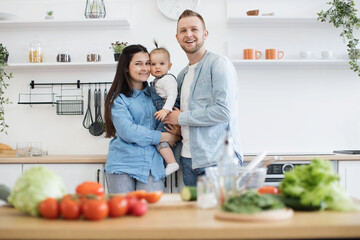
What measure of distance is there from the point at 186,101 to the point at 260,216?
1.47m

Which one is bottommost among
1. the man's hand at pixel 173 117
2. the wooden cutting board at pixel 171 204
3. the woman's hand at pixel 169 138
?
the wooden cutting board at pixel 171 204

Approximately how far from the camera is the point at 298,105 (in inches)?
145

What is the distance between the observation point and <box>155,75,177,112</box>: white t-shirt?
99.3 inches

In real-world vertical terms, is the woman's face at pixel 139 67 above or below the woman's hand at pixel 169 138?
above

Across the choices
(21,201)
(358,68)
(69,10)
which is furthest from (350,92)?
(21,201)

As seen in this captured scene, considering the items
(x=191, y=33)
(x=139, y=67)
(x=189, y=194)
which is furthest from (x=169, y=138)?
(x=189, y=194)

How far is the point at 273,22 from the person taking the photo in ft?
11.8

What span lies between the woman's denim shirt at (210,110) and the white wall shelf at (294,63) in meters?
1.08

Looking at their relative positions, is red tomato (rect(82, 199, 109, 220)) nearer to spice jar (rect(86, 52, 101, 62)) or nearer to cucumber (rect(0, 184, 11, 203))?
cucumber (rect(0, 184, 11, 203))

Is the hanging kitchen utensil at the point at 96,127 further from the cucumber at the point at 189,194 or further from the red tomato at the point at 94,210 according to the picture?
the red tomato at the point at 94,210

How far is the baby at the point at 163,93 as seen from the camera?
8.26 feet

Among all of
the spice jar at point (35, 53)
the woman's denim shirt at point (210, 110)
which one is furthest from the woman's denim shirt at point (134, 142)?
the spice jar at point (35, 53)

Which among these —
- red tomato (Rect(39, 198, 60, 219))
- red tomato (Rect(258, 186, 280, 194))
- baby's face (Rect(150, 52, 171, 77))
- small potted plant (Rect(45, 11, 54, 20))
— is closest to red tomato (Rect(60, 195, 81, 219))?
red tomato (Rect(39, 198, 60, 219))

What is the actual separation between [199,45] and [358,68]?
178cm
